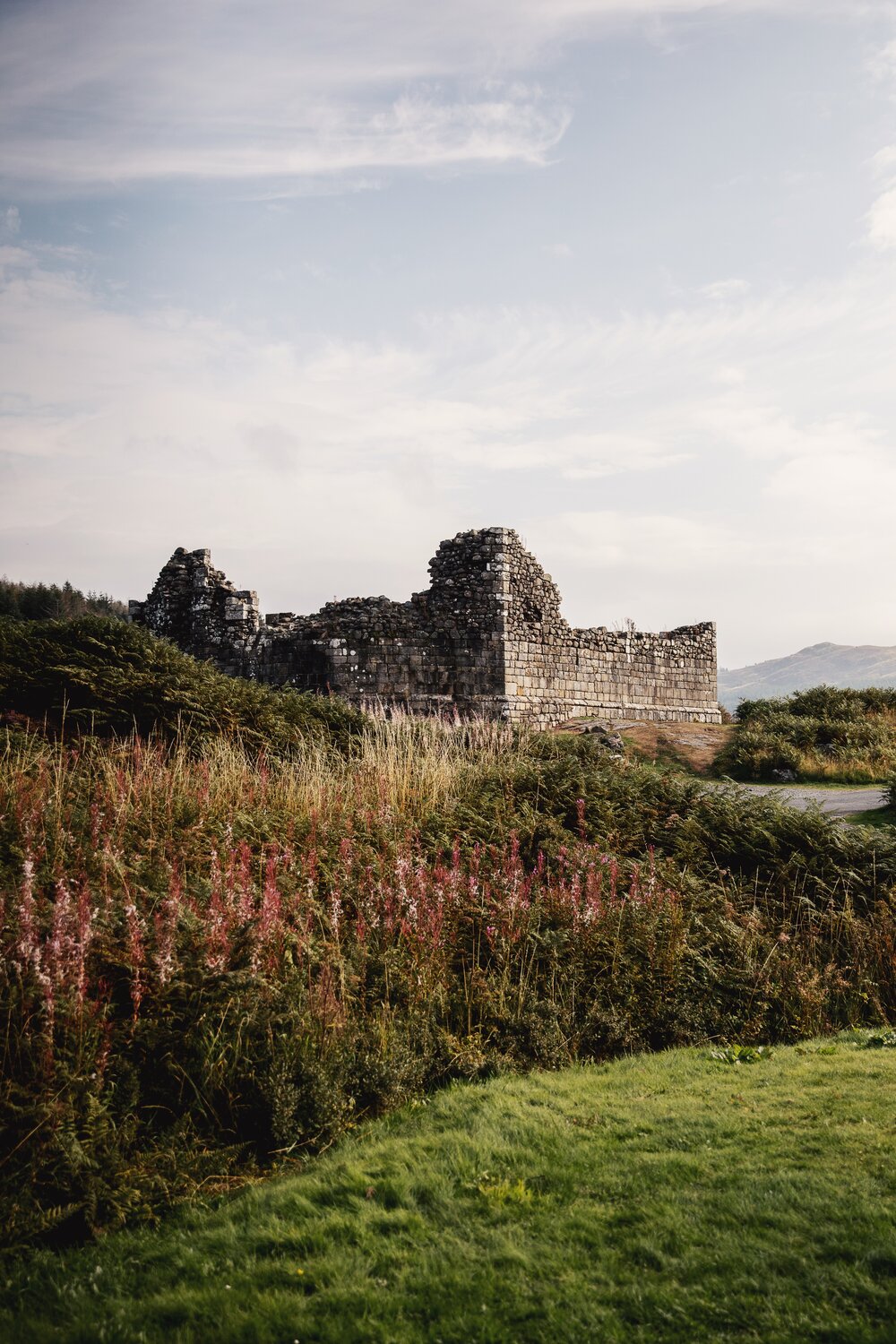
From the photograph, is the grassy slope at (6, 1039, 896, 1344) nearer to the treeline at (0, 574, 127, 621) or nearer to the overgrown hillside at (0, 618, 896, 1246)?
the overgrown hillside at (0, 618, 896, 1246)

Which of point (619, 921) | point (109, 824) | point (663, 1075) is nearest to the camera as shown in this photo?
point (663, 1075)

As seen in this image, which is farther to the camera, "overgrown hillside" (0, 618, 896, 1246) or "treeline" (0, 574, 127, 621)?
"treeline" (0, 574, 127, 621)

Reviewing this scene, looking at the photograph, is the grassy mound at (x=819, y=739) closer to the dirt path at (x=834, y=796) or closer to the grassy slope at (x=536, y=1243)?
the dirt path at (x=834, y=796)

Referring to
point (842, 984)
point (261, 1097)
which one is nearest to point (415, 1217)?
point (261, 1097)

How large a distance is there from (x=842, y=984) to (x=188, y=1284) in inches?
236

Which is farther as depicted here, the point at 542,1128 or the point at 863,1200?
the point at 542,1128

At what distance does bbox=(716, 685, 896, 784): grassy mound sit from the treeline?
26.0 m

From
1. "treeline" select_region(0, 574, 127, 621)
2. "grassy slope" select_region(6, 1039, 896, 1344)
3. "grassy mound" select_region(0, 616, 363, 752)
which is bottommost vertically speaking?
"grassy slope" select_region(6, 1039, 896, 1344)

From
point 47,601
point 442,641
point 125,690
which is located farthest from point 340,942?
point 47,601

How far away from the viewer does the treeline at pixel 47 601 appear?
3945 centimetres

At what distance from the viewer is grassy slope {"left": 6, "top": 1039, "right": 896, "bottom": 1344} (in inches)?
133

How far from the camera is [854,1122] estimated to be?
16.2ft

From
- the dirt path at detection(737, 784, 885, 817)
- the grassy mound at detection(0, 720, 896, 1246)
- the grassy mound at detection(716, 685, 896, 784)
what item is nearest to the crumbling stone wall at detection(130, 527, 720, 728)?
the grassy mound at detection(716, 685, 896, 784)

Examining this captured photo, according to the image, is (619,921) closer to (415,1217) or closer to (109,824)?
(415,1217)
